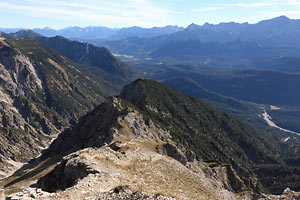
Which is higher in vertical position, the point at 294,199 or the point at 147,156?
the point at 147,156

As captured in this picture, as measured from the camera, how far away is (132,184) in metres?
51.5

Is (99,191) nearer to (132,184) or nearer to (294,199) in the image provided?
(132,184)

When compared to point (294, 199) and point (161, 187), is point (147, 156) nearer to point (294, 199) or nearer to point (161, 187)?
point (161, 187)

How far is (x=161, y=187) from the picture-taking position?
54.7 meters

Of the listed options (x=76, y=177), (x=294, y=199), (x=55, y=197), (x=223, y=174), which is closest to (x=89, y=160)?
(x=76, y=177)

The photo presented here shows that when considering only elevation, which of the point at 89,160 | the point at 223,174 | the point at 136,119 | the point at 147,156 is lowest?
the point at 223,174

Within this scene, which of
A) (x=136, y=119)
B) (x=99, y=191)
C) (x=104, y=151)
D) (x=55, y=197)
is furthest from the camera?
(x=136, y=119)

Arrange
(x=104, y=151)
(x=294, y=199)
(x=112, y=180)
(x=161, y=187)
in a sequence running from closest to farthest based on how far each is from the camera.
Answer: (x=112, y=180) → (x=161, y=187) → (x=104, y=151) → (x=294, y=199)

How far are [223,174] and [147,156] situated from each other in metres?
84.1

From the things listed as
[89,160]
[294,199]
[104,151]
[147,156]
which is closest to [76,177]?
[89,160]

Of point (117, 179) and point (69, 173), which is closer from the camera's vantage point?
point (117, 179)

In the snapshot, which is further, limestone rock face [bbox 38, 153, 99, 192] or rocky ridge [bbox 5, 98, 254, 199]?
limestone rock face [bbox 38, 153, 99, 192]

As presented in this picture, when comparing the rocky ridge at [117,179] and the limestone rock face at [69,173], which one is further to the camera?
the limestone rock face at [69,173]

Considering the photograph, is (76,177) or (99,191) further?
(76,177)
